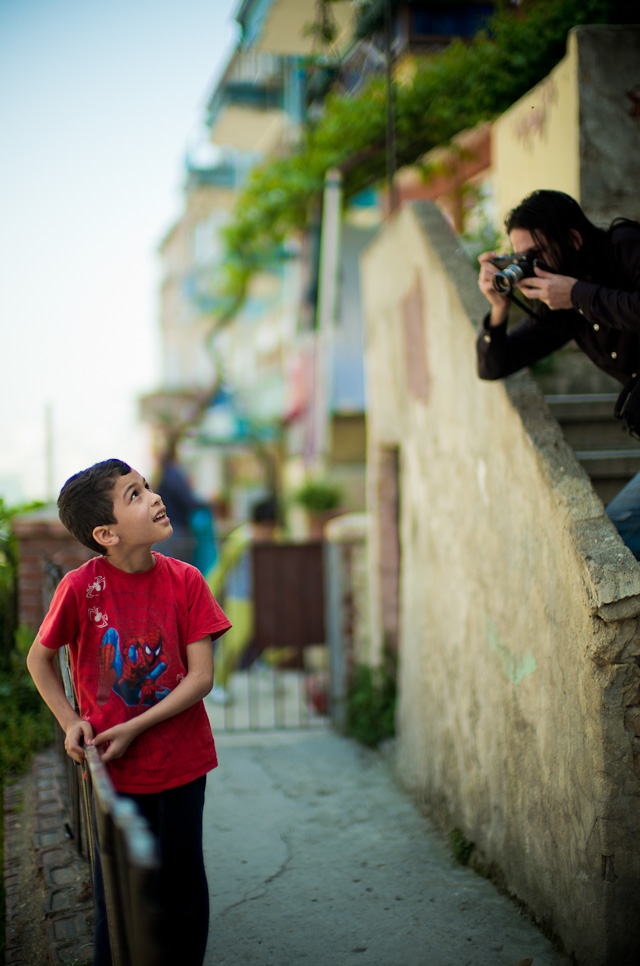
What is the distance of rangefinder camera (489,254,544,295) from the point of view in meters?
2.86

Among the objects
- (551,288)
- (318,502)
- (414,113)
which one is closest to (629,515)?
(551,288)

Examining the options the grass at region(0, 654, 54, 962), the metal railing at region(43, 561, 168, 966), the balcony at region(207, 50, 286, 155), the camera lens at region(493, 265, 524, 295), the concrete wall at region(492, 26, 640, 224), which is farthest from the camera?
the balcony at region(207, 50, 286, 155)

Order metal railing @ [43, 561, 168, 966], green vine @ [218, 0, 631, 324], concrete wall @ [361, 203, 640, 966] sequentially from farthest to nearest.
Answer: green vine @ [218, 0, 631, 324], concrete wall @ [361, 203, 640, 966], metal railing @ [43, 561, 168, 966]

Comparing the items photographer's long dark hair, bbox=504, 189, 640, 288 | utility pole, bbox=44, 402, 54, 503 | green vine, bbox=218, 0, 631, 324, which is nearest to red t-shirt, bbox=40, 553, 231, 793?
photographer's long dark hair, bbox=504, 189, 640, 288

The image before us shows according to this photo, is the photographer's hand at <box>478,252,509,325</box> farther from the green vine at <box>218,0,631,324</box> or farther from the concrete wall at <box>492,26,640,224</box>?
the green vine at <box>218,0,631,324</box>

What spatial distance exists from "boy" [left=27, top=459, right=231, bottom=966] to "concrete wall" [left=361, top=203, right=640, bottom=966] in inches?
46.2

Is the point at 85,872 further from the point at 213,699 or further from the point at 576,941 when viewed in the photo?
the point at 213,699

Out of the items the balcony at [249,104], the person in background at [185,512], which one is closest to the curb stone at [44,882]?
the person in background at [185,512]

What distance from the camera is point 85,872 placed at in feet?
10.2

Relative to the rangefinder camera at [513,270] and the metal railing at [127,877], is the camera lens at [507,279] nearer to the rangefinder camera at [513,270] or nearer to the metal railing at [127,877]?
the rangefinder camera at [513,270]

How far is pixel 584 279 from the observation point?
2865 mm

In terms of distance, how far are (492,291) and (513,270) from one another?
24cm

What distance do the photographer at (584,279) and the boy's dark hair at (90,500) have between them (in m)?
1.55

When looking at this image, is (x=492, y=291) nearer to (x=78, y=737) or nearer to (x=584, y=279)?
(x=584, y=279)
